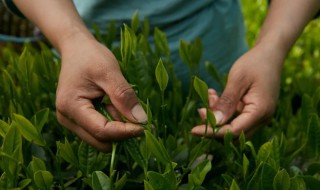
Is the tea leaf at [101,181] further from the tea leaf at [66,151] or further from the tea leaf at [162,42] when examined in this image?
the tea leaf at [162,42]

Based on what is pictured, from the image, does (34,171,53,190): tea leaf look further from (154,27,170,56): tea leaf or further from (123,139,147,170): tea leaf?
(154,27,170,56): tea leaf

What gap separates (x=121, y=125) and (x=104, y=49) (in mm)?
165

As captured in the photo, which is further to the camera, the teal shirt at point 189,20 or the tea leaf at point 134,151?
the teal shirt at point 189,20

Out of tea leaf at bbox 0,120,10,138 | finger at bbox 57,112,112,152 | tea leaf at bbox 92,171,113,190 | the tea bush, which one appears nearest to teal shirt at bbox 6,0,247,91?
the tea bush

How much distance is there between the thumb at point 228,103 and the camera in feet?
3.65

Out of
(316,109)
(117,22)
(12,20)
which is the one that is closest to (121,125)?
(316,109)

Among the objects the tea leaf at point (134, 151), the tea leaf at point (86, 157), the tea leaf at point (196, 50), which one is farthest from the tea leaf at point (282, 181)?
the tea leaf at point (196, 50)

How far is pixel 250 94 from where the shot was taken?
1.13 metres

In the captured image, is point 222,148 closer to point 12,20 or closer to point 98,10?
point 98,10

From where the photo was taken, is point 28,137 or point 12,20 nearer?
point 28,137

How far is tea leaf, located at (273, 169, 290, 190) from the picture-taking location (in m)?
0.82

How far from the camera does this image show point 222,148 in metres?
1.14

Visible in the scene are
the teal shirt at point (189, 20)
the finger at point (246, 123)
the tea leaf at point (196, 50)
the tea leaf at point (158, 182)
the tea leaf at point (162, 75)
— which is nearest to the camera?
the tea leaf at point (158, 182)

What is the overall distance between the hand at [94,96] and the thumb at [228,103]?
0.23 meters
